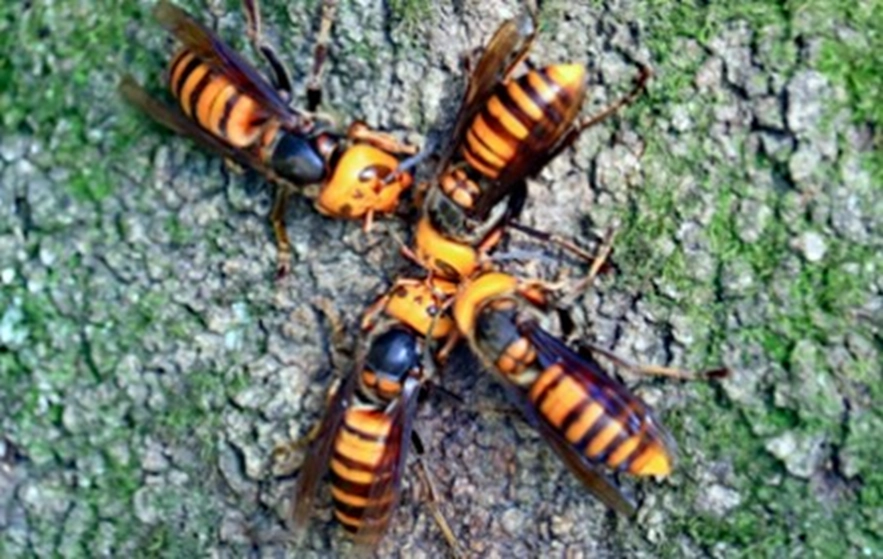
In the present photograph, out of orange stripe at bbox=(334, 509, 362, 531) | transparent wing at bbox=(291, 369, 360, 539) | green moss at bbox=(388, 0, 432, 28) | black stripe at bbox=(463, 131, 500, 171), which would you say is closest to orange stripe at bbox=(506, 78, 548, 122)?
black stripe at bbox=(463, 131, 500, 171)

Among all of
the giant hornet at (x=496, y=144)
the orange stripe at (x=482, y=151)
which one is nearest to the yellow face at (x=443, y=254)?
the giant hornet at (x=496, y=144)

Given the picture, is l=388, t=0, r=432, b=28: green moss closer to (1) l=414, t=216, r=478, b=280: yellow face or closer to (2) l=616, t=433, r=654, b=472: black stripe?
(1) l=414, t=216, r=478, b=280: yellow face

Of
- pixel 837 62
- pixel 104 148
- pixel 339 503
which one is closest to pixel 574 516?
pixel 339 503

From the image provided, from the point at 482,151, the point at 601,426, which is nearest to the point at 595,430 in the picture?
the point at 601,426

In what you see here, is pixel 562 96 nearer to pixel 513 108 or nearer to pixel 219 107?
pixel 513 108

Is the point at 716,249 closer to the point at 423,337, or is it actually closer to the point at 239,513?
the point at 423,337

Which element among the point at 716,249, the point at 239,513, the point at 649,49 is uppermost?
the point at 649,49

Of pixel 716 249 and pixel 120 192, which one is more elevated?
pixel 716 249
